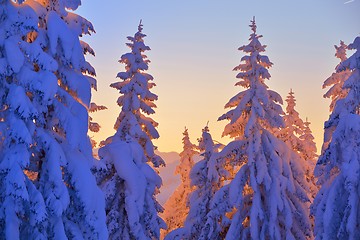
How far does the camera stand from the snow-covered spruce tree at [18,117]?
11.5 metres

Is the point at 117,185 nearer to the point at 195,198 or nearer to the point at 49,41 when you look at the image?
the point at 195,198

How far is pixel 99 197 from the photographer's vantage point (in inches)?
525

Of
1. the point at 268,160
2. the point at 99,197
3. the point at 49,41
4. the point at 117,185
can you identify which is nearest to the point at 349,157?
the point at 268,160

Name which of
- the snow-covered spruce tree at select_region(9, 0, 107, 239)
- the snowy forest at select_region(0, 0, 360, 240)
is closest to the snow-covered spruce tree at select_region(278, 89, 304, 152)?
the snowy forest at select_region(0, 0, 360, 240)

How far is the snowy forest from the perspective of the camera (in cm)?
1202

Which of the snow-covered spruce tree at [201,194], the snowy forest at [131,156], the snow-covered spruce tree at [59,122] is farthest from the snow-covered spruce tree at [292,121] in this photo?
the snow-covered spruce tree at [59,122]

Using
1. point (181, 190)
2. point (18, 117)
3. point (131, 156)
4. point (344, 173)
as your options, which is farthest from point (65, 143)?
point (181, 190)

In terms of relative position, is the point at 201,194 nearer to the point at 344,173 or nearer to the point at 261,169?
the point at 261,169

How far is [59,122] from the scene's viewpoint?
42.9 ft

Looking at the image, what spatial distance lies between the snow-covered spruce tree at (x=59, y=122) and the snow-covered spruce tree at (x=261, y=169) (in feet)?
37.5

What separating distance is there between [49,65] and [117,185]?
11.0 m

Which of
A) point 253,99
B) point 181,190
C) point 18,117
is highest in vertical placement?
point 181,190

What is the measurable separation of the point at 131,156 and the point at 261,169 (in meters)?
6.17

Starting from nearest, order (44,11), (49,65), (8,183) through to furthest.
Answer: (8,183) < (49,65) < (44,11)
